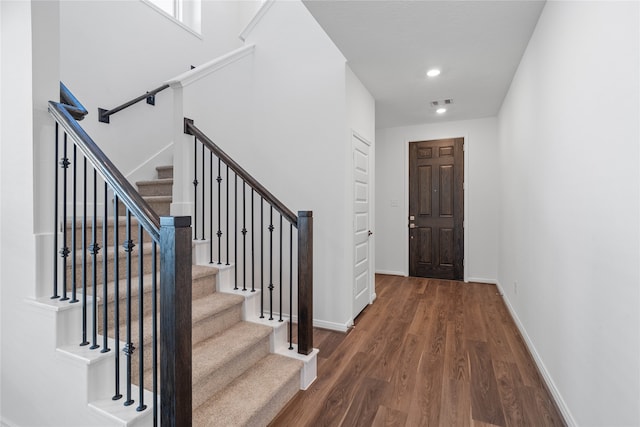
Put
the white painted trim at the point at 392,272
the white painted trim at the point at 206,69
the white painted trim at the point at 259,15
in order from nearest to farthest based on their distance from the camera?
the white painted trim at the point at 206,69 → the white painted trim at the point at 259,15 → the white painted trim at the point at 392,272

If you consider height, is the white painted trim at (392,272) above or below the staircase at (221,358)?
below

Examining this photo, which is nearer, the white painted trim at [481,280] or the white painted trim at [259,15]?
the white painted trim at [259,15]

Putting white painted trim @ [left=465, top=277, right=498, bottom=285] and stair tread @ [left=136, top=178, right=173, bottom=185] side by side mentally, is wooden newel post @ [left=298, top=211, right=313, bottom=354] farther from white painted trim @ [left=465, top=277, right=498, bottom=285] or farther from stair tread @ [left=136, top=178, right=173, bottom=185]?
white painted trim @ [left=465, top=277, right=498, bottom=285]

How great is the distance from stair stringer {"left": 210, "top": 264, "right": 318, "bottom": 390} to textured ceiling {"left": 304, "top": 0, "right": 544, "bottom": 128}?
2043 mm

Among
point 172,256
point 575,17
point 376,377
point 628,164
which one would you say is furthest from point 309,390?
point 575,17

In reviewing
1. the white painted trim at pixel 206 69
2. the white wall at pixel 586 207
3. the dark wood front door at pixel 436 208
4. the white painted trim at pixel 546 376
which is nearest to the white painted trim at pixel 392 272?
the dark wood front door at pixel 436 208

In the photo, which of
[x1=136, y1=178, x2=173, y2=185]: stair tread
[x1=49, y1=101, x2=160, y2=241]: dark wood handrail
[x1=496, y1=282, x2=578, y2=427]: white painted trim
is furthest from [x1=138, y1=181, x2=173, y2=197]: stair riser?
[x1=496, y1=282, x2=578, y2=427]: white painted trim

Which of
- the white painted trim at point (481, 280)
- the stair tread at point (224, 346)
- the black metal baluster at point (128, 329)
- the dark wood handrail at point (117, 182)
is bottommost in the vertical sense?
the white painted trim at point (481, 280)

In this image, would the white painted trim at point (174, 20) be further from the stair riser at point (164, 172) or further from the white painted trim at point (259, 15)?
the stair riser at point (164, 172)

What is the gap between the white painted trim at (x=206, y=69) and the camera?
2.62 metres

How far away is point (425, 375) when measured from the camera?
2262 mm

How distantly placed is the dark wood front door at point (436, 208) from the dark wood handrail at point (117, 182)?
4.57 meters

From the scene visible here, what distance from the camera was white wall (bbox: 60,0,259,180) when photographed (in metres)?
3.08

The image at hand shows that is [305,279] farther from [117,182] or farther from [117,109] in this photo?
[117,109]
